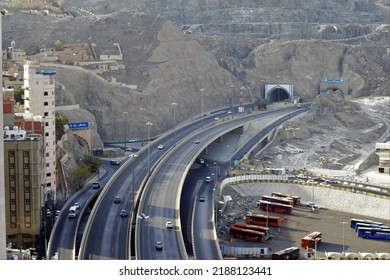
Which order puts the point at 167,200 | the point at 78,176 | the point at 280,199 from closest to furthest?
the point at 167,200 < the point at 78,176 < the point at 280,199

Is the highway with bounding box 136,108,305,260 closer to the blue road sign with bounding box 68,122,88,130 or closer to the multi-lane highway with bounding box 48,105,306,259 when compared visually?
the multi-lane highway with bounding box 48,105,306,259

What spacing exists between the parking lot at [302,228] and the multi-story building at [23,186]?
5.42 metres

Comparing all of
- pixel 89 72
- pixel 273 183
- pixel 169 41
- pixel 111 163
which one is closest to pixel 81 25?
pixel 169 41

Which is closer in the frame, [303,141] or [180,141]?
[180,141]

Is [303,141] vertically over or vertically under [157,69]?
under

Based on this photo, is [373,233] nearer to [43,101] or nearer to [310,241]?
[310,241]

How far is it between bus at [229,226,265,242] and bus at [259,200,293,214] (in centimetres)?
339

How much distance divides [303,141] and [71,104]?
11.8m

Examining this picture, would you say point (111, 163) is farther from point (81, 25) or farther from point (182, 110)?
point (81, 25)

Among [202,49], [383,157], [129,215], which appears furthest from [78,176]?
[202,49]

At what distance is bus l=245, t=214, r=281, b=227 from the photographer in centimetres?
2305

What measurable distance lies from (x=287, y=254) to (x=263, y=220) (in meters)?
4.05

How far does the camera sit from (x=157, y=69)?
4191 centimetres

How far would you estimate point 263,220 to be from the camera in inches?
915
